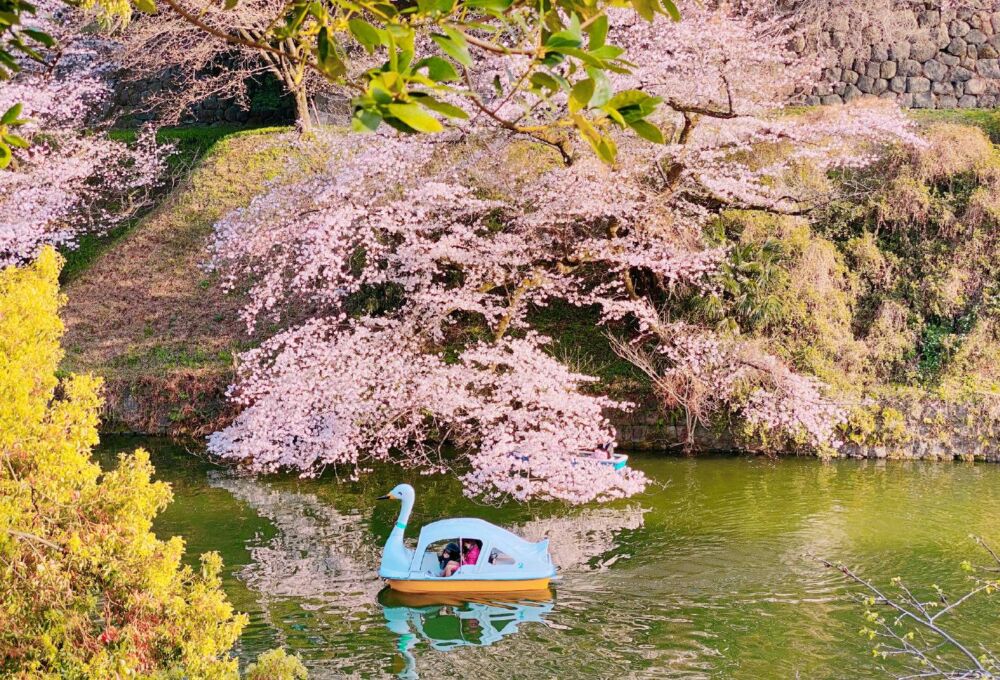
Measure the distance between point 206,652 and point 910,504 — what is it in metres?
8.48

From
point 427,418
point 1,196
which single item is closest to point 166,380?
point 427,418

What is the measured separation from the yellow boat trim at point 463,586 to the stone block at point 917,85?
14.4 m

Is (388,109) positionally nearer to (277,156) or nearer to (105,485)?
(105,485)

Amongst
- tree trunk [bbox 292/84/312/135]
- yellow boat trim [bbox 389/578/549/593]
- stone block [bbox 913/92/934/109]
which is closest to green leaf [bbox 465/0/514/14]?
yellow boat trim [bbox 389/578/549/593]

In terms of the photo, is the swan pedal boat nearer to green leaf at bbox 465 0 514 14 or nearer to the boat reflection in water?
the boat reflection in water

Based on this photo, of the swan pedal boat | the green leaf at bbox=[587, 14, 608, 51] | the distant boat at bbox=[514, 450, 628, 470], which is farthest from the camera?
the distant boat at bbox=[514, 450, 628, 470]

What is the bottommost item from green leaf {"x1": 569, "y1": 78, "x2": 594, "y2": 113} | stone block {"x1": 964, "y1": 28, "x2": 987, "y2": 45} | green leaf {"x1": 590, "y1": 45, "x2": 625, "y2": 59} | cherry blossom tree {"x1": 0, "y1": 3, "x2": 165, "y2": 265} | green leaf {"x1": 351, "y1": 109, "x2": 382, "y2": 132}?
green leaf {"x1": 351, "y1": 109, "x2": 382, "y2": 132}

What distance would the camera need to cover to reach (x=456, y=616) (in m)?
8.14

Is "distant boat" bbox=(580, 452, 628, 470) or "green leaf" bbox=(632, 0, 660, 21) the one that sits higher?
"green leaf" bbox=(632, 0, 660, 21)

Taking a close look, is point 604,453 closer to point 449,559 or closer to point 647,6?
point 449,559

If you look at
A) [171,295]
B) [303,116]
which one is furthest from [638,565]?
[303,116]

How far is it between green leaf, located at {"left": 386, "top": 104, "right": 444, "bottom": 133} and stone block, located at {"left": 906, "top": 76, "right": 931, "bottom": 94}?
742 inches

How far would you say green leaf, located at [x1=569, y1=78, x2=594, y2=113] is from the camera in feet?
6.57

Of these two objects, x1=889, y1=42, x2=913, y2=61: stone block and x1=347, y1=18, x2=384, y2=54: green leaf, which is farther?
x1=889, y1=42, x2=913, y2=61: stone block
